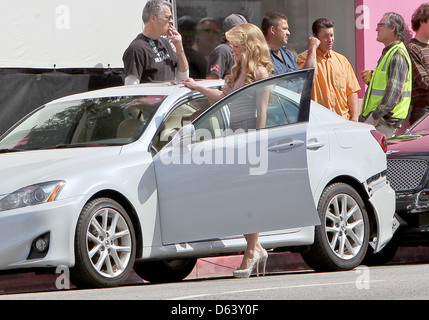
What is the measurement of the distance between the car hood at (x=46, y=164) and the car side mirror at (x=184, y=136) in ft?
1.43

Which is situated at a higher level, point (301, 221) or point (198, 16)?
point (198, 16)

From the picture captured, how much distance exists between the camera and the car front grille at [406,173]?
10.3 metres

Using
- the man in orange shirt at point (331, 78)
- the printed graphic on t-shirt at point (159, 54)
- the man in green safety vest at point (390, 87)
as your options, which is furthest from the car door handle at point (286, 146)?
the man in green safety vest at point (390, 87)

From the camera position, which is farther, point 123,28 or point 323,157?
point 123,28

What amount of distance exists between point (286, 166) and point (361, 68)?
804 centimetres

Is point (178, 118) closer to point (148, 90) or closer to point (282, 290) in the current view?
point (148, 90)

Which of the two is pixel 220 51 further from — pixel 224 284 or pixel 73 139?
pixel 224 284

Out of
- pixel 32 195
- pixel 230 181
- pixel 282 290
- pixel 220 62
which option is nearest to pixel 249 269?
pixel 230 181

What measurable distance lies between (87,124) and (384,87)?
183 inches

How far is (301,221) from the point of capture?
8.38 metres

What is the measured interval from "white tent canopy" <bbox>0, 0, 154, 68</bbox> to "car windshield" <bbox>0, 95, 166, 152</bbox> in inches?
128

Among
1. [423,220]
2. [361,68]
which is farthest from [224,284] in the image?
[361,68]

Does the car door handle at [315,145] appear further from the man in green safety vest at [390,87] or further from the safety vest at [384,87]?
the safety vest at [384,87]

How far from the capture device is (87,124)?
29.4 ft
